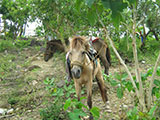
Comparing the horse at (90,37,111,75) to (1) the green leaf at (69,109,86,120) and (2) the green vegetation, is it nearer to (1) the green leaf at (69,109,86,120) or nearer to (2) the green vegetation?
(2) the green vegetation

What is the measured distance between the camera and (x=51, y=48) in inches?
276

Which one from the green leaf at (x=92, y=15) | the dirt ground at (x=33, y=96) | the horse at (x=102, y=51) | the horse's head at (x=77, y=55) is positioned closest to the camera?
the green leaf at (x=92, y=15)

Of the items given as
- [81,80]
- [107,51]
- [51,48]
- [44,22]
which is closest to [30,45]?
[51,48]

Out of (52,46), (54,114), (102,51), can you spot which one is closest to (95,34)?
(102,51)

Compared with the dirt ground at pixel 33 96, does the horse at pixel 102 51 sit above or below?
above

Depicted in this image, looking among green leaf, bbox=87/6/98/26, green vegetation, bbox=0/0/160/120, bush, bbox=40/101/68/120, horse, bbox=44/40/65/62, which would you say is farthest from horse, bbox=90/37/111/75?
green leaf, bbox=87/6/98/26

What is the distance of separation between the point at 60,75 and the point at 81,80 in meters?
3.13

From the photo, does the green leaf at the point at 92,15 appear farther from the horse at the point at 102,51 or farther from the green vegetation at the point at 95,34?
the horse at the point at 102,51

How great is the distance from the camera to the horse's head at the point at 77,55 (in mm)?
2646

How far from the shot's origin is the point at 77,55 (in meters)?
2.75

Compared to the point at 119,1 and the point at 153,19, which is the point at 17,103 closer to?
the point at 119,1

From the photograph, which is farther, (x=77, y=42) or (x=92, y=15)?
(x=77, y=42)

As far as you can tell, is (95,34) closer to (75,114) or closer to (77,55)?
(77,55)

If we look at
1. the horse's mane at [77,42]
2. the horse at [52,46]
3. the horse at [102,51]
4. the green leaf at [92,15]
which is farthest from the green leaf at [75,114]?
the horse at [52,46]
